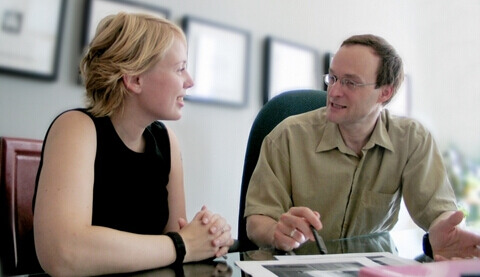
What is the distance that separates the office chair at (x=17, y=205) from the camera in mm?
1141

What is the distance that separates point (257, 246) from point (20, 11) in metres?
1.17

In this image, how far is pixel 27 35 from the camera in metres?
1.52

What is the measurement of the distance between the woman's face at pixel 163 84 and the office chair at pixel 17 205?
0.44 m

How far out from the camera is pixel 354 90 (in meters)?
1.38

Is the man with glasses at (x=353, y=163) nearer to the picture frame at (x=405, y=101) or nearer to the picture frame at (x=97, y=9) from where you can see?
the picture frame at (x=97, y=9)

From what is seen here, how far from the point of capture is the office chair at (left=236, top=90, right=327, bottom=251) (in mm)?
1407

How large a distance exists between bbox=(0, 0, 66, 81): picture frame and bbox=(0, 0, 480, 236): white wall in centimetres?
4

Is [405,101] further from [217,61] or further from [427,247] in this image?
[427,247]

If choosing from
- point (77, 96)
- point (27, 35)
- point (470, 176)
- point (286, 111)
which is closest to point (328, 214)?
point (286, 111)

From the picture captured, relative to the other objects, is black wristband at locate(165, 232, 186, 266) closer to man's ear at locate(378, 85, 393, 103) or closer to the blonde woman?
the blonde woman

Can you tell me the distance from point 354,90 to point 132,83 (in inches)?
28.4

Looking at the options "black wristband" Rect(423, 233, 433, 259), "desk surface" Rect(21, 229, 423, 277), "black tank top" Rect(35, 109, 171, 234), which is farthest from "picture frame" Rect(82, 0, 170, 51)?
"black wristband" Rect(423, 233, 433, 259)

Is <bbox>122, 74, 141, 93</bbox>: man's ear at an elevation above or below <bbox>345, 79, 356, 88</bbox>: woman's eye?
below

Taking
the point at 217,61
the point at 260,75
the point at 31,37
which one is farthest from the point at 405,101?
the point at 31,37
